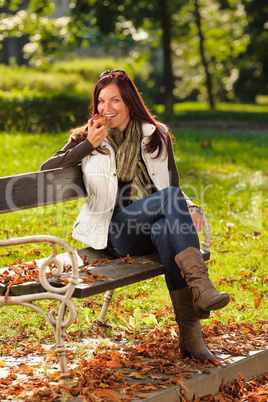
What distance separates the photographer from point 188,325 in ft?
11.4

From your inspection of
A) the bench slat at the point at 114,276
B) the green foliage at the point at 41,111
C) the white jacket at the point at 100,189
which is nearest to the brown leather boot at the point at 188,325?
the bench slat at the point at 114,276

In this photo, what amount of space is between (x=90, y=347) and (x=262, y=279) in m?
1.91

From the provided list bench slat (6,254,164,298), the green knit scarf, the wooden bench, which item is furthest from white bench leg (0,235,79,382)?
the green knit scarf

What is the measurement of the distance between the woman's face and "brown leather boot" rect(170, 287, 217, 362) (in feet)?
4.08

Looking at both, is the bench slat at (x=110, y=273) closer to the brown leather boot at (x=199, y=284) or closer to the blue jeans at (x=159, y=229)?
the blue jeans at (x=159, y=229)

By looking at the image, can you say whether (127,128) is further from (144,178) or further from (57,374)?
(57,374)

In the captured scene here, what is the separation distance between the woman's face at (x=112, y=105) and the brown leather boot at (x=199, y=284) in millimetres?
1131

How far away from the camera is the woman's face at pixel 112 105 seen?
404 cm

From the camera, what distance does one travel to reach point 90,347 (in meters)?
3.84

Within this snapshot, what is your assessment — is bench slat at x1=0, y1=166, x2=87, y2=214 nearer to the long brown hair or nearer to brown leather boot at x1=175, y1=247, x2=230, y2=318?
the long brown hair

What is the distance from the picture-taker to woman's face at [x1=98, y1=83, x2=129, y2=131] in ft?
13.2

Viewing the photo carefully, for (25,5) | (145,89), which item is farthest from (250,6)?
(25,5)

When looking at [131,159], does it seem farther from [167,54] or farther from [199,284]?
[167,54]

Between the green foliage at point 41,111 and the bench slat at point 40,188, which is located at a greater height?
the green foliage at point 41,111
